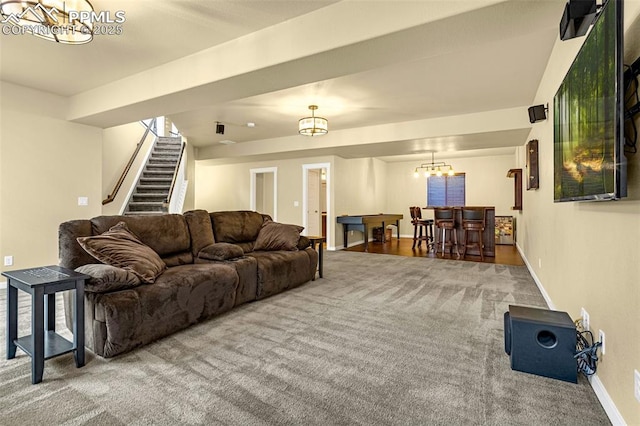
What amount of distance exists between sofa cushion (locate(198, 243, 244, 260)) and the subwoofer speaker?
248 cm

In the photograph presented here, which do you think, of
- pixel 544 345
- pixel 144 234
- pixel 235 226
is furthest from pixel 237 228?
pixel 544 345

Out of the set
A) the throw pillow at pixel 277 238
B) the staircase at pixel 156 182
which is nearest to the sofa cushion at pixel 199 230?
the throw pillow at pixel 277 238

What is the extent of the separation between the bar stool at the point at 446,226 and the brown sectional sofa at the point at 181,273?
12.2 ft

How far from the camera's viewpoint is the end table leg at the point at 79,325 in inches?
76.7

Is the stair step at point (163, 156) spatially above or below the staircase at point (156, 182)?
above

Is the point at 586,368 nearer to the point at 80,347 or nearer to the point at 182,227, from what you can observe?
the point at 80,347

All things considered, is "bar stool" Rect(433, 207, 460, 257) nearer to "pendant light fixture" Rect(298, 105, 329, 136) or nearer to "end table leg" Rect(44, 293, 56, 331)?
"pendant light fixture" Rect(298, 105, 329, 136)

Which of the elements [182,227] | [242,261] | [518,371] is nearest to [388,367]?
[518,371]

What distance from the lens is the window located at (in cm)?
964

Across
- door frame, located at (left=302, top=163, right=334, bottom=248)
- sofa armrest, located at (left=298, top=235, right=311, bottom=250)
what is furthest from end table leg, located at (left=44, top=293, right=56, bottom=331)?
door frame, located at (left=302, top=163, right=334, bottom=248)

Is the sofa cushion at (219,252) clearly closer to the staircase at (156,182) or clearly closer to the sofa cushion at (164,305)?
the sofa cushion at (164,305)

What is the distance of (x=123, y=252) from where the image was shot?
240 cm

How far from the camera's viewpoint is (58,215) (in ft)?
14.4

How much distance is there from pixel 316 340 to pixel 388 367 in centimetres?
61
